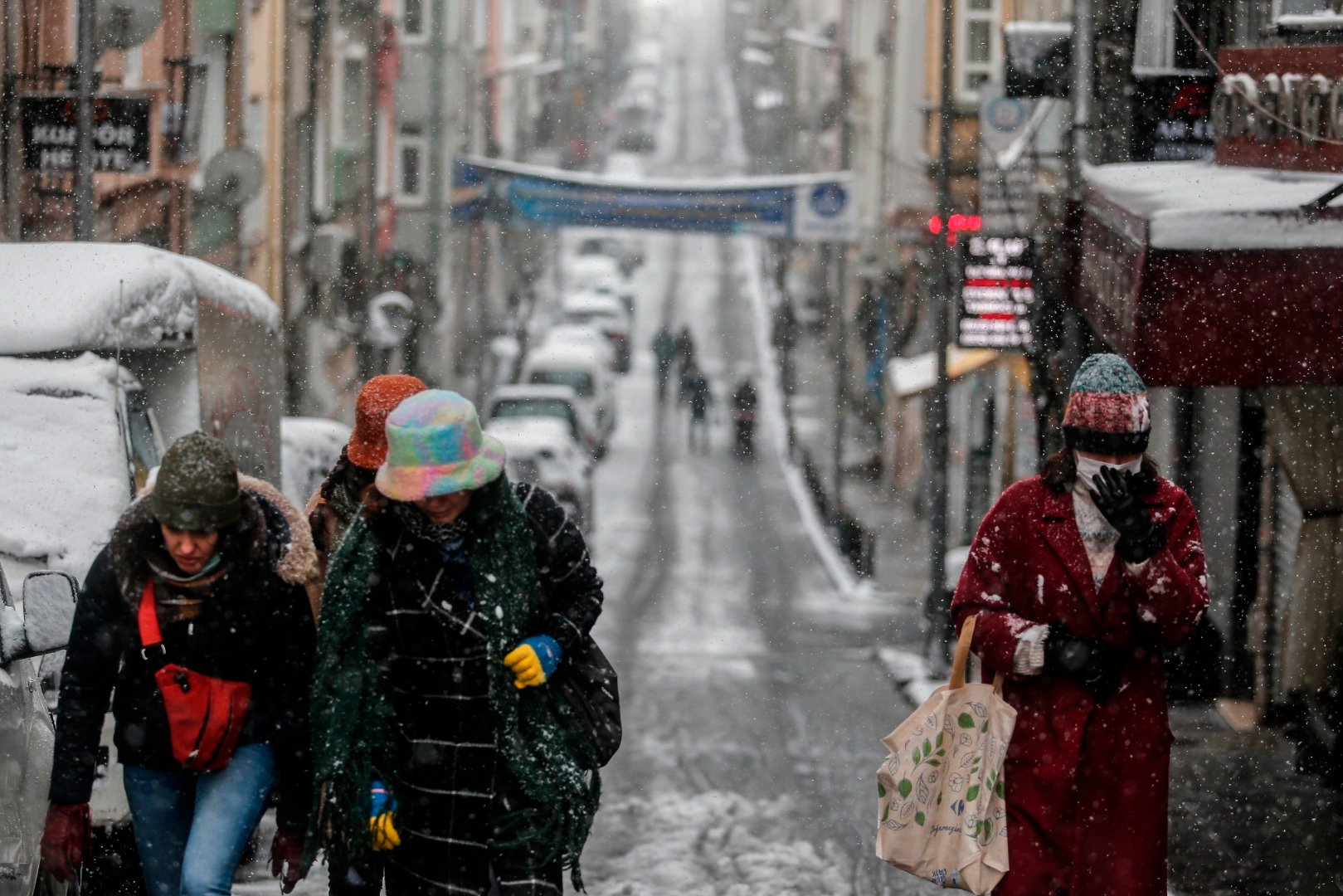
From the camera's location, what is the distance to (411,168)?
1743 inches

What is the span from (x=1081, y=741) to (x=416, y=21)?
139ft

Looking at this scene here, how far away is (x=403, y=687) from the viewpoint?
4.80 metres

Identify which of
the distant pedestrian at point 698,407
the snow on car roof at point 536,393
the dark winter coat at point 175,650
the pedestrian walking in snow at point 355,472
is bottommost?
the distant pedestrian at point 698,407

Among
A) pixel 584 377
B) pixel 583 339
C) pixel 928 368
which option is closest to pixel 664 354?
pixel 583 339

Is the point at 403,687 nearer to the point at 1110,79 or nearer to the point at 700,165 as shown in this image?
the point at 1110,79

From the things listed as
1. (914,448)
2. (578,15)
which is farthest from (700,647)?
(578,15)

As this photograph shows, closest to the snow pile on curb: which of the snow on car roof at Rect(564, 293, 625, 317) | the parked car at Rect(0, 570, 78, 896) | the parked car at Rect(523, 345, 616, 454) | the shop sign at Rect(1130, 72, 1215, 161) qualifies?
the parked car at Rect(0, 570, 78, 896)

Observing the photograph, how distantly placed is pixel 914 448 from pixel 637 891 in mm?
28475

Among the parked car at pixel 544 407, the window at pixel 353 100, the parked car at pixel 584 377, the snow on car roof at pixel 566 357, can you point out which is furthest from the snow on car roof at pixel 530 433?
the window at pixel 353 100

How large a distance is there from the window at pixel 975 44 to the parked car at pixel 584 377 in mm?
8619

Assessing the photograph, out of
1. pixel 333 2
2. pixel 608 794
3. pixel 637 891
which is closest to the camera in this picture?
pixel 637 891

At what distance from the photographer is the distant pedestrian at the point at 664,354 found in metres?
43.2

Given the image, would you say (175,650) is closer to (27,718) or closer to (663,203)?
(27,718)

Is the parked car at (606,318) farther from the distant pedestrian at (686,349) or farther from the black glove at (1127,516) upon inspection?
the black glove at (1127,516)
